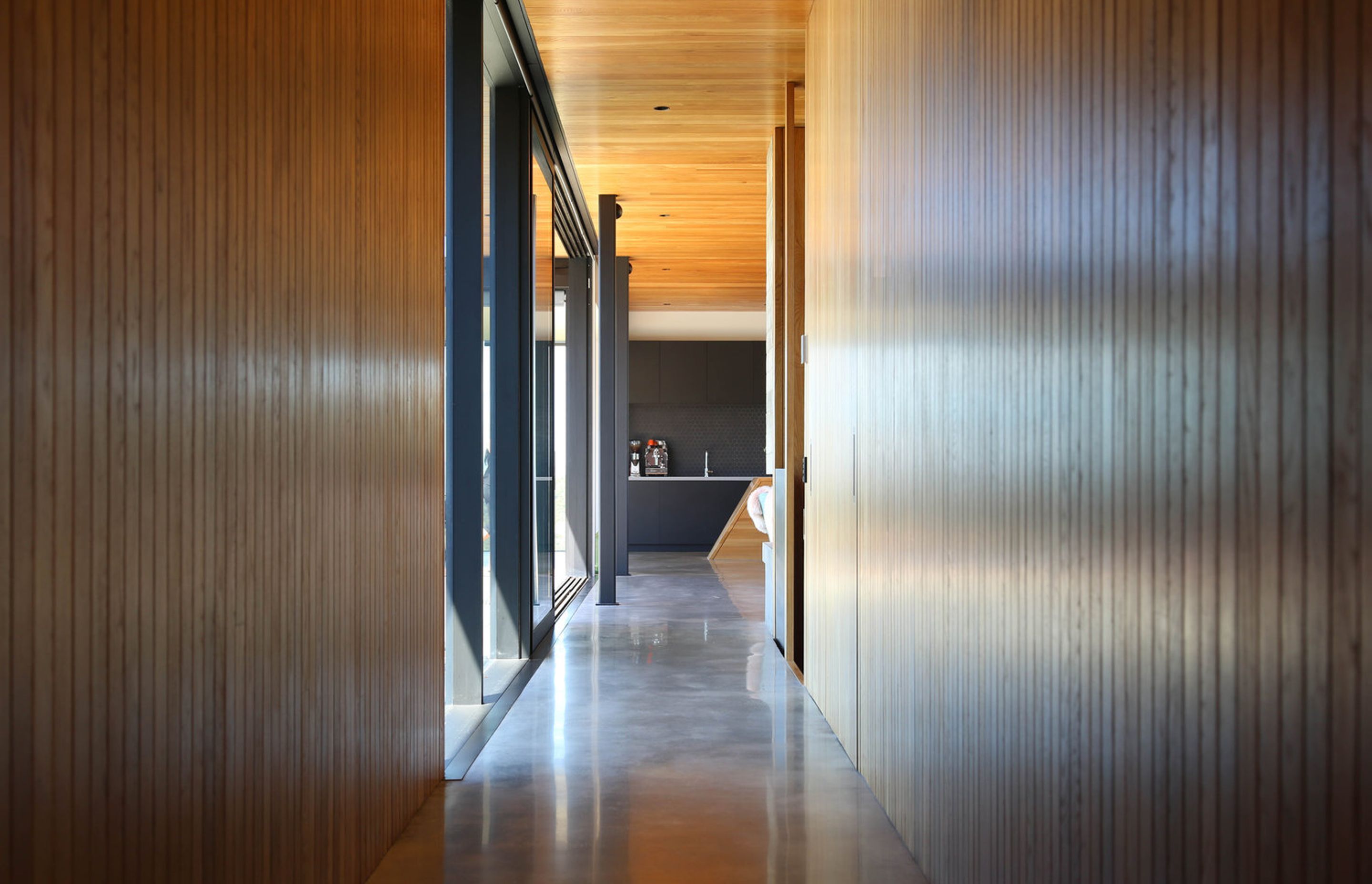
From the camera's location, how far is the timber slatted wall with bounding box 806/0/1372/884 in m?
0.94

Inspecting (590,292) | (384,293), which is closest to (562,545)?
(590,292)

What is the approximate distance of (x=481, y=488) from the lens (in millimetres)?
4160

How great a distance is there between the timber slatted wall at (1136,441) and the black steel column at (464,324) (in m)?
1.92

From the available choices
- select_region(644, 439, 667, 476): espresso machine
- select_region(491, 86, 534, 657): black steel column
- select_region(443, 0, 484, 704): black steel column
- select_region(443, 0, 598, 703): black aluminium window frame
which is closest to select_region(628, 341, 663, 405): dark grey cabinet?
select_region(644, 439, 667, 476): espresso machine

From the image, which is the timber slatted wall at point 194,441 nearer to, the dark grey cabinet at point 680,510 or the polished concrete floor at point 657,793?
the polished concrete floor at point 657,793

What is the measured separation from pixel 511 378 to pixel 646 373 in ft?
26.4

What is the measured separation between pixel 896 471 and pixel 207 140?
1.80m

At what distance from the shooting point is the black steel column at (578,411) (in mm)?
8664

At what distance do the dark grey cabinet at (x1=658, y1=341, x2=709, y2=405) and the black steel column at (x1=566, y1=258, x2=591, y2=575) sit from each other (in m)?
4.19

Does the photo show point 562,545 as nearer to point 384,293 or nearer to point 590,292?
point 590,292

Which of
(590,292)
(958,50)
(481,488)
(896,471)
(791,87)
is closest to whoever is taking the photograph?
(958,50)

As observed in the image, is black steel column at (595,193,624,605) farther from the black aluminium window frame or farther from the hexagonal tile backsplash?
the hexagonal tile backsplash

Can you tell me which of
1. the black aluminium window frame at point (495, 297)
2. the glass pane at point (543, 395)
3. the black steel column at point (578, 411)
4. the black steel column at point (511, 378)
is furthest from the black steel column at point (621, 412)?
the black steel column at point (511, 378)

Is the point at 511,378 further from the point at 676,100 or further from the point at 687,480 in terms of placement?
the point at 687,480
